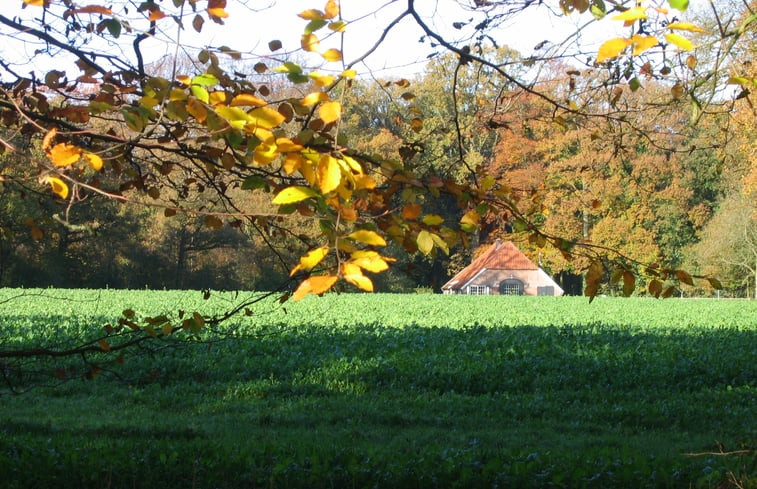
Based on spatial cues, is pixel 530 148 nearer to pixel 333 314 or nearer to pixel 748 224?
pixel 748 224

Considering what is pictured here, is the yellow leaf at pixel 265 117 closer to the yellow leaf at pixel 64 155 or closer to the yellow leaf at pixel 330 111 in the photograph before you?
the yellow leaf at pixel 330 111

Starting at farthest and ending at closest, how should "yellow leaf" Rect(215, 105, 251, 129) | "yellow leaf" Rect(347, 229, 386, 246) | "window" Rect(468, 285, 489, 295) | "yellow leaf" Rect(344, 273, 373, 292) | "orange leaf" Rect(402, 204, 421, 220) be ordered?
"window" Rect(468, 285, 489, 295), "orange leaf" Rect(402, 204, 421, 220), "yellow leaf" Rect(215, 105, 251, 129), "yellow leaf" Rect(347, 229, 386, 246), "yellow leaf" Rect(344, 273, 373, 292)

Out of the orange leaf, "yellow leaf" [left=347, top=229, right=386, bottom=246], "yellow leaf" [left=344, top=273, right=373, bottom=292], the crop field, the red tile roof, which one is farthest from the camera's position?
the red tile roof

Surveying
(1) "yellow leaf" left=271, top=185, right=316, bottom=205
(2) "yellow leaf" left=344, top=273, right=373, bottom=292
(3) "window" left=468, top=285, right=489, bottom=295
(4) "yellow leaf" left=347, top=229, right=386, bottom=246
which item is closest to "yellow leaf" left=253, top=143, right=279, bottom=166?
(1) "yellow leaf" left=271, top=185, right=316, bottom=205

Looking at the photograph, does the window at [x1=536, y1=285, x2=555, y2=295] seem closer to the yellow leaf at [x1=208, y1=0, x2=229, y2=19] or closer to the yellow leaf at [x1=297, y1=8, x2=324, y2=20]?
the yellow leaf at [x1=208, y1=0, x2=229, y2=19]

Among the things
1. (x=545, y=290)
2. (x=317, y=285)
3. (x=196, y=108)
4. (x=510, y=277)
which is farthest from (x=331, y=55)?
(x=545, y=290)

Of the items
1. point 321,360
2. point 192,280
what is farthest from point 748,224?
point 321,360

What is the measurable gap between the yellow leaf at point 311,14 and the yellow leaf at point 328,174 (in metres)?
0.44

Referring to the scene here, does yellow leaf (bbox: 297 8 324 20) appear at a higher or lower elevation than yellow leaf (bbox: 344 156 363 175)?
higher

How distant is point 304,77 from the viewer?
2262 mm

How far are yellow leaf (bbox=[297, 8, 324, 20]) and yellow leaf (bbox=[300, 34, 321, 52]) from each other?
65 mm

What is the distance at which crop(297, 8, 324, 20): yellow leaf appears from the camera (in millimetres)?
2102

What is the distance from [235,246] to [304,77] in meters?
38.5

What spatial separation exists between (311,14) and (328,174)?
0.51 metres
